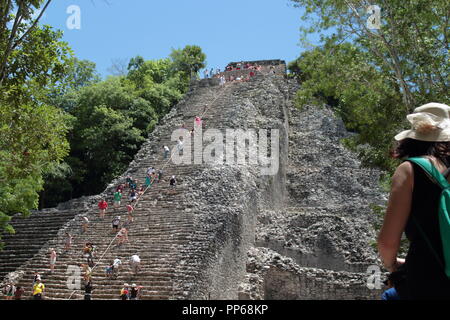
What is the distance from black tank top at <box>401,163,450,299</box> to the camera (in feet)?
8.03

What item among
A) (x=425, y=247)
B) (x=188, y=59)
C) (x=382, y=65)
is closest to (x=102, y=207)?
(x=382, y=65)

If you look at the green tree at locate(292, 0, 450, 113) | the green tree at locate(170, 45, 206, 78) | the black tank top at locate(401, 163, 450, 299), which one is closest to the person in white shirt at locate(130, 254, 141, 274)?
the green tree at locate(292, 0, 450, 113)

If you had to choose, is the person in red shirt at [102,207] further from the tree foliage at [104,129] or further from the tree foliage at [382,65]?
the tree foliage at [104,129]

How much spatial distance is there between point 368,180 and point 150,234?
1374 centimetres

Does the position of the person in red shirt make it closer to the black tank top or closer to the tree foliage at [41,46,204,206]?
the tree foliage at [41,46,204,206]

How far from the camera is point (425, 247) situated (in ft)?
8.18

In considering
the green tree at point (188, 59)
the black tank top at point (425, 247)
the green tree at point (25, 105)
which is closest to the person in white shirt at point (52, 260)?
the green tree at point (25, 105)

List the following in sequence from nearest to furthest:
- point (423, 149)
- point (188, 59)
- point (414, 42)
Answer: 1. point (423, 149)
2. point (414, 42)
3. point (188, 59)

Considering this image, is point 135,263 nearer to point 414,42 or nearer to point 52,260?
point 52,260

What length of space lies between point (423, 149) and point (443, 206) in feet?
1.35

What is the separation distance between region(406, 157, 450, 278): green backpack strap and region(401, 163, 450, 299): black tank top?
0.02 meters

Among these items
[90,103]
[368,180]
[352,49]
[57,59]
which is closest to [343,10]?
[352,49]

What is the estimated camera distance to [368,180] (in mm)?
25109

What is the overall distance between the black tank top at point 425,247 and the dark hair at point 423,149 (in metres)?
0.26
